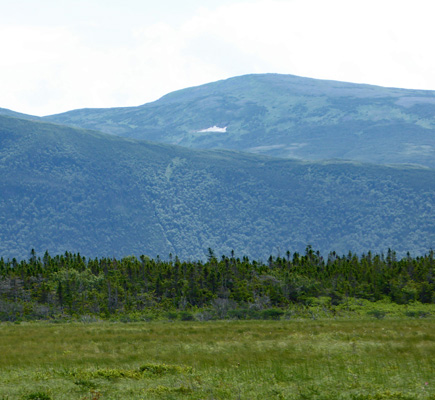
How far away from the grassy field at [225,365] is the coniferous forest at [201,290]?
1244 inches

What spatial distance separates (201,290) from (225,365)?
72.2 metres

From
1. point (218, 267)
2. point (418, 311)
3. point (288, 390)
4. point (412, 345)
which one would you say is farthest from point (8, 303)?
point (288, 390)

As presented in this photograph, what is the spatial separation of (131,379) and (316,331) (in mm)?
19673

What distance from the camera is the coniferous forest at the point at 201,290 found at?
80.5 meters

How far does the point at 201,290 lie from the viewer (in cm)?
9912

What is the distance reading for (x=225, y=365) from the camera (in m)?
27.3

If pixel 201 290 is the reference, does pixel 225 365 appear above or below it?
above

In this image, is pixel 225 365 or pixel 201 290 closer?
pixel 225 365

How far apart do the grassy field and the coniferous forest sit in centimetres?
3160

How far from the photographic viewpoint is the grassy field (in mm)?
21922

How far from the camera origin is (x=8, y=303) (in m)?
82.6

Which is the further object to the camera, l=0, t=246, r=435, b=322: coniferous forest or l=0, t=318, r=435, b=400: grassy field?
l=0, t=246, r=435, b=322: coniferous forest

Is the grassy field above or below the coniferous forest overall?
above

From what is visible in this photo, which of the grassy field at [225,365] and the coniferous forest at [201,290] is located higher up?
the grassy field at [225,365]
